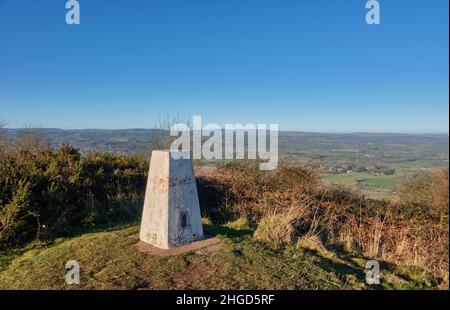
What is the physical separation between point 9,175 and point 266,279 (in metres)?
6.33

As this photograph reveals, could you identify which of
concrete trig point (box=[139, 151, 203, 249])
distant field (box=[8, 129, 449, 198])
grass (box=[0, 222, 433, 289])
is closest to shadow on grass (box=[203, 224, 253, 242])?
grass (box=[0, 222, 433, 289])

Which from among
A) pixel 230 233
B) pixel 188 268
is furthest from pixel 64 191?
pixel 188 268

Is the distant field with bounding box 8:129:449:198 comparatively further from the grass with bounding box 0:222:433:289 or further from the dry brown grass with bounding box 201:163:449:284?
the grass with bounding box 0:222:433:289

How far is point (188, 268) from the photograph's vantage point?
212 inches

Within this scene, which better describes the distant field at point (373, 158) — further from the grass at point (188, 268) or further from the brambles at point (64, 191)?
the grass at point (188, 268)

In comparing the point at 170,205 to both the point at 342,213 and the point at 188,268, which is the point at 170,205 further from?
the point at 342,213

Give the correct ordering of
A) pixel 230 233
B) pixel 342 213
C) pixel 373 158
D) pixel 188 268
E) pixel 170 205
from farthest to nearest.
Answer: pixel 373 158
pixel 342 213
pixel 230 233
pixel 170 205
pixel 188 268

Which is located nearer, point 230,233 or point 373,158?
point 230,233

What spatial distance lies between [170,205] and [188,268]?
1228 millimetres

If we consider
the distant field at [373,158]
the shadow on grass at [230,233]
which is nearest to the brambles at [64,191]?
the distant field at [373,158]

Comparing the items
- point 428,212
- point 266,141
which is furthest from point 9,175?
point 428,212

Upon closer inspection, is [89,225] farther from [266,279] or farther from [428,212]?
[428,212]

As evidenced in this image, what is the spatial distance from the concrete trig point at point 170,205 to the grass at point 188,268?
47 cm

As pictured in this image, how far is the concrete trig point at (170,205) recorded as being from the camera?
6117 millimetres
